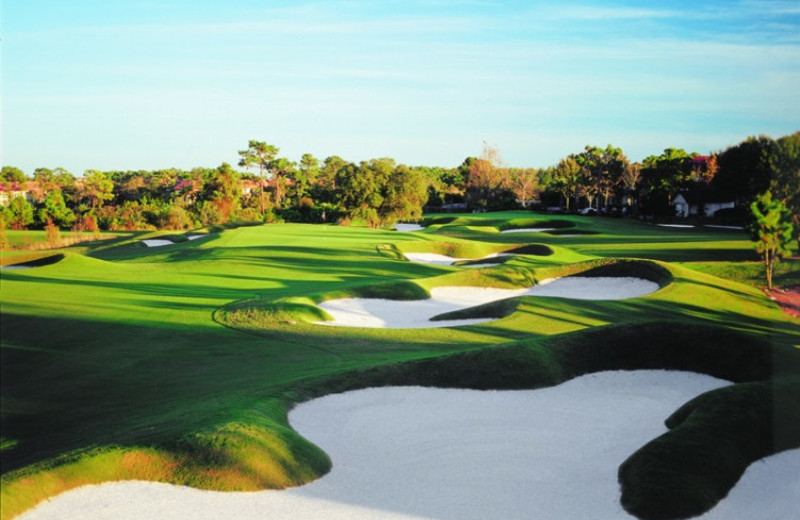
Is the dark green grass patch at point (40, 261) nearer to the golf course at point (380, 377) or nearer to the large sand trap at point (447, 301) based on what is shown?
the golf course at point (380, 377)

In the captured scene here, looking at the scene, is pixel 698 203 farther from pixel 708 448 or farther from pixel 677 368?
pixel 708 448

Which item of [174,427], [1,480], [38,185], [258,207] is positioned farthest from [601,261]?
[38,185]

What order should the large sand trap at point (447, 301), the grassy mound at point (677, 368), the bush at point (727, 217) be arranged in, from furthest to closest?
the bush at point (727, 217) < the large sand trap at point (447, 301) < the grassy mound at point (677, 368)

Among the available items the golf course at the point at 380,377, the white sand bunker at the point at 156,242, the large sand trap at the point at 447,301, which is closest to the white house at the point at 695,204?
the large sand trap at the point at 447,301

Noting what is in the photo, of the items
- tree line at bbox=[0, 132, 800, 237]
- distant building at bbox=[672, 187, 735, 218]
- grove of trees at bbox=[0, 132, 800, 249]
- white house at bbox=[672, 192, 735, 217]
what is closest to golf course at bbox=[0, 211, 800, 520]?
distant building at bbox=[672, 187, 735, 218]

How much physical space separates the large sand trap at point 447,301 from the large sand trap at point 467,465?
27.5 ft

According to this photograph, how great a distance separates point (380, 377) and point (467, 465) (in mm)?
3807

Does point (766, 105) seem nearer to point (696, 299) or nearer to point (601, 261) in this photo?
point (696, 299)

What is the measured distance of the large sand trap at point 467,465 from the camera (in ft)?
28.6

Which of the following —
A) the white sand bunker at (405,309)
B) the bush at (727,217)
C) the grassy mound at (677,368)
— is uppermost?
the bush at (727,217)

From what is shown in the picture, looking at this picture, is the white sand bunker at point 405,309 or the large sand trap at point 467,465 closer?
the large sand trap at point 467,465

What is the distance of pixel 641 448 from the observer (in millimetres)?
10250

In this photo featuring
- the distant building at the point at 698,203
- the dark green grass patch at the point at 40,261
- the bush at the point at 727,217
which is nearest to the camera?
the bush at the point at 727,217

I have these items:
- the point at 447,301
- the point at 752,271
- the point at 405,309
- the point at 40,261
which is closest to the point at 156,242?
the point at 40,261
